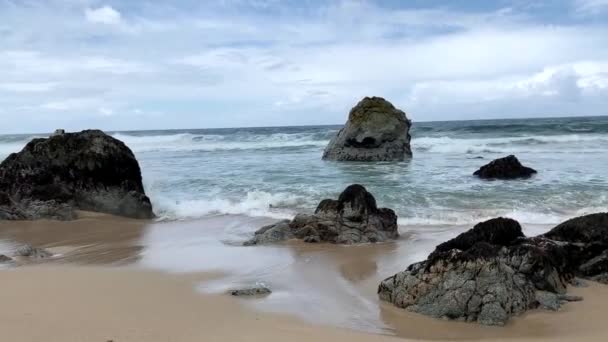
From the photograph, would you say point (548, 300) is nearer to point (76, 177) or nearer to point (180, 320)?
point (180, 320)

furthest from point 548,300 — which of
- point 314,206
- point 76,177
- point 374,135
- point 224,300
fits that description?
point 374,135

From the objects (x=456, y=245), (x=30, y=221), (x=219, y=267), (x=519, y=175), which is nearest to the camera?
(x=456, y=245)

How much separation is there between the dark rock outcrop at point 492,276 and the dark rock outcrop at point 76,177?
326 inches

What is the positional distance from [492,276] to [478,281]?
0.16 metres

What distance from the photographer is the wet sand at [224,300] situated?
16.1ft

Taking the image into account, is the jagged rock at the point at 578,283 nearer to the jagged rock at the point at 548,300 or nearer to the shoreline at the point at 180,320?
the shoreline at the point at 180,320

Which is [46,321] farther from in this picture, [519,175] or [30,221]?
[519,175]

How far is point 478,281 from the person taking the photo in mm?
5566

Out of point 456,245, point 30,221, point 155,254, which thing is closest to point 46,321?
point 155,254

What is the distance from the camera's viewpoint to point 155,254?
8.53 meters

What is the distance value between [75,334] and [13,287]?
2011 millimetres

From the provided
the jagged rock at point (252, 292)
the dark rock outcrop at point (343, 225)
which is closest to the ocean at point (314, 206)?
the jagged rock at point (252, 292)

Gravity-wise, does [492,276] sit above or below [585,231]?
below

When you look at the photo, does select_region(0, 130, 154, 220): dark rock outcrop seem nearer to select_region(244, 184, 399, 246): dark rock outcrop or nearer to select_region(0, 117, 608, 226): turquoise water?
select_region(0, 117, 608, 226): turquoise water
